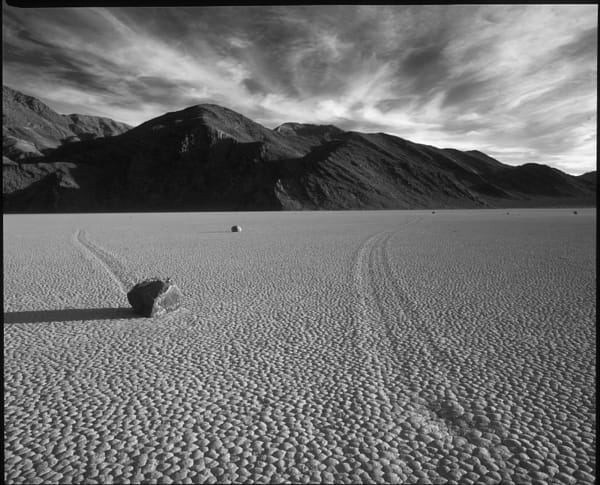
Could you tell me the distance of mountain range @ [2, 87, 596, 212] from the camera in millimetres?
103562

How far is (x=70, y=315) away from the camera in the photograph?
7746 millimetres

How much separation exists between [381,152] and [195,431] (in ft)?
419

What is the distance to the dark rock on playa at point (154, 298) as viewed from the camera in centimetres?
767

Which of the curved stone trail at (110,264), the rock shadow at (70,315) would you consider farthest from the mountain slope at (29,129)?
the rock shadow at (70,315)

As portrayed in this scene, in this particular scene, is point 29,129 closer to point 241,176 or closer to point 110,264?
point 241,176

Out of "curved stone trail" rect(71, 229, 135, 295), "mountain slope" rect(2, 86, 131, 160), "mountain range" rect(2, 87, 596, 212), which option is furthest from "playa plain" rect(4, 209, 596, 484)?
"mountain slope" rect(2, 86, 131, 160)

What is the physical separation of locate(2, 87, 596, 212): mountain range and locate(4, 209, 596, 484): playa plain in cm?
8669

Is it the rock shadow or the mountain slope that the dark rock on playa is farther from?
the mountain slope

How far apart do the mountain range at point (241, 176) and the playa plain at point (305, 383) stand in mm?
86689

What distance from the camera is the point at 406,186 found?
113312 millimetres

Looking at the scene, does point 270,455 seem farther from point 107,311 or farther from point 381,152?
point 381,152

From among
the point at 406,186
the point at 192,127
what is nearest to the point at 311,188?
the point at 406,186

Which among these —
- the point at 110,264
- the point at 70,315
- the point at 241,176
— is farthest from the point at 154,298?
the point at 241,176

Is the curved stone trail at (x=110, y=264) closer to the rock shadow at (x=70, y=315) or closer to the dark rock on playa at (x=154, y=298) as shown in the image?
the rock shadow at (x=70, y=315)
